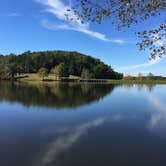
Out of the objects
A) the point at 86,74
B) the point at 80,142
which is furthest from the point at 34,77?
the point at 80,142

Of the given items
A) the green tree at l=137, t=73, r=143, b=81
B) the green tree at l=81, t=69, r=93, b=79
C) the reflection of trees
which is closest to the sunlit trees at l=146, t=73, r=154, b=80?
the green tree at l=137, t=73, r=143, b=81

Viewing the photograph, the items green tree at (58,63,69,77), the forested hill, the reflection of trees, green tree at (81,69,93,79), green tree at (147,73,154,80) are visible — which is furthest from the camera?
green tree at (147,73,154,80)

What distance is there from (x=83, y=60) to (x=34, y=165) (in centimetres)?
14297

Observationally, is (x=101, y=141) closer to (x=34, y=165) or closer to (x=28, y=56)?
(x=34, y=165)

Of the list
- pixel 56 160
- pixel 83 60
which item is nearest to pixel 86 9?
pixel 56 160

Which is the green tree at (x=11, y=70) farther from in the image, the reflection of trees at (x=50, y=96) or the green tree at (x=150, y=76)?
the green tree at (x=150, y=76)

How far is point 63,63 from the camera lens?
444 ft

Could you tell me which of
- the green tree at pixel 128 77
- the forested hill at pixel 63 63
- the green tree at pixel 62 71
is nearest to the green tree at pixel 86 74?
the forested hill at pixel 63 63

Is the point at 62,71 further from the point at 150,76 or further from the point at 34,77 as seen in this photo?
the point at 150,76

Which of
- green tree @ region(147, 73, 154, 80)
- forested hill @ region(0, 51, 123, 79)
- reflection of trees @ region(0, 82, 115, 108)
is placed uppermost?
forested hill @ region(0, 51, 123, 79)

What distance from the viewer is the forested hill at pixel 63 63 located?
5359 inches

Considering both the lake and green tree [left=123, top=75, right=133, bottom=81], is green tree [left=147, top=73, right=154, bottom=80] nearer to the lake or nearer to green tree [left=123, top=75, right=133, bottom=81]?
green tree [left=123, top=75, right=133, bottom=81]

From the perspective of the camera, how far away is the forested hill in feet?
447

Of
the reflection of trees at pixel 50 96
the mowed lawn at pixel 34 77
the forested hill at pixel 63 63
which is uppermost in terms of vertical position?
the forested hill at pixel 63 63
